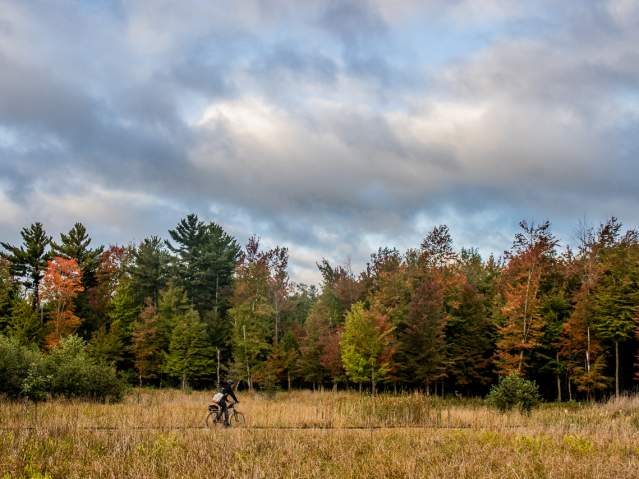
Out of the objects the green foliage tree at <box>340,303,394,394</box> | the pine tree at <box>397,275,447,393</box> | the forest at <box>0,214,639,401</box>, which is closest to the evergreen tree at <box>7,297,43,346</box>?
the forest at <box>0,214,639,401</box>

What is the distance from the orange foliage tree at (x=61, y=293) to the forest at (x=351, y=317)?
14 centimetres

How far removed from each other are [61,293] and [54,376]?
1046 inches

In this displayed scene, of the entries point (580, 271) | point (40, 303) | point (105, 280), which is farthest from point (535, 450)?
point (105, 280)

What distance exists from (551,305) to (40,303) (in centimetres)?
4695

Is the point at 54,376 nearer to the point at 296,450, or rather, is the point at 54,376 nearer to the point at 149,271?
the point at 296,450

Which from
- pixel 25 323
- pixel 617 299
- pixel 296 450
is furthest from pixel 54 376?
pixel 617 299

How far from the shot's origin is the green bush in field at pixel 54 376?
27.9 metres

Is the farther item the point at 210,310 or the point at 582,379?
the point at 210,310

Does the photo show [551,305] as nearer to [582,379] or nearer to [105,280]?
[582,379]

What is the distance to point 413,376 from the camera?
4703 centimetres

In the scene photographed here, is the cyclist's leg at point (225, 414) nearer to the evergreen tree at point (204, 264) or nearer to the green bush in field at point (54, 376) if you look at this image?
the green bush in field at point (54, 376)

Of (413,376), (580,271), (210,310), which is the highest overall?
(580,271)

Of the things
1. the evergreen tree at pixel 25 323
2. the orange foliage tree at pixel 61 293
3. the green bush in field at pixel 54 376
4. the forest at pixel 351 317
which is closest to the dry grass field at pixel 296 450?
the green bush in field at pixel 54 376

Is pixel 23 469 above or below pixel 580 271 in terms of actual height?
below
